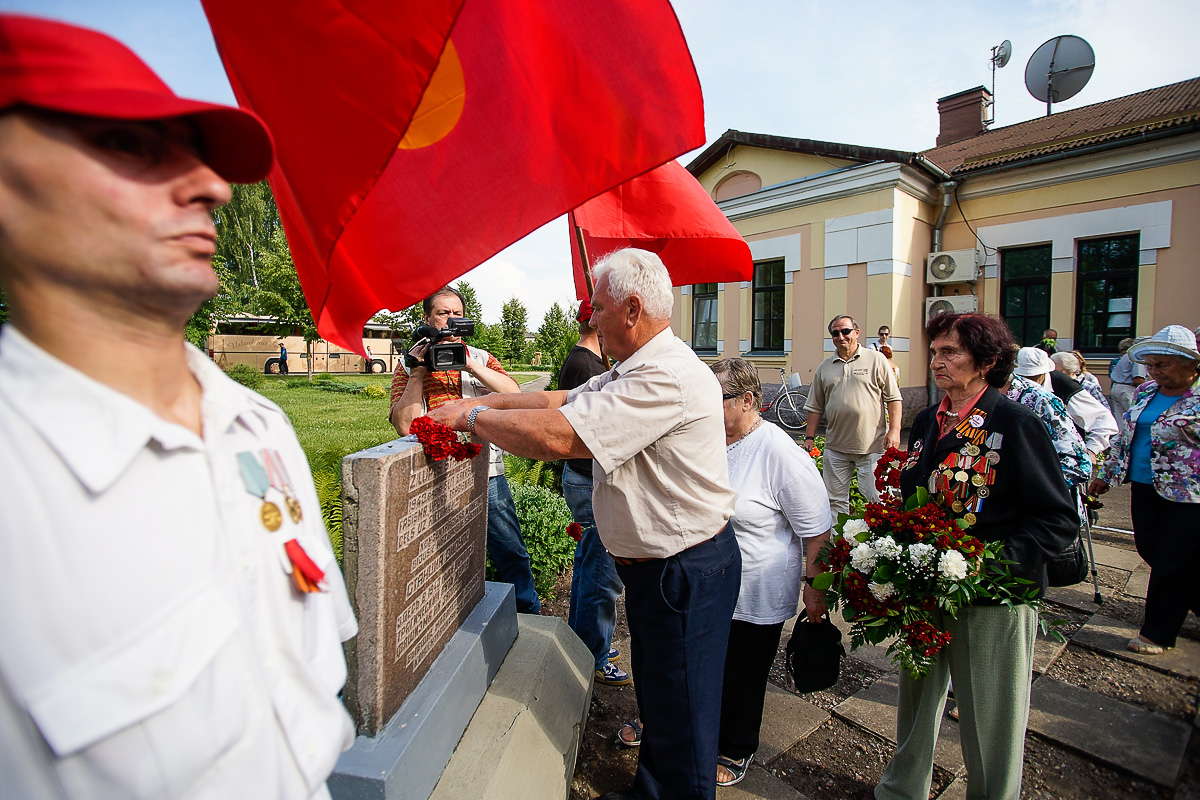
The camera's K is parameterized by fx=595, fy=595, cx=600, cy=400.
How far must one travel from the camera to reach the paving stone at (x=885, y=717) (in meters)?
2.73

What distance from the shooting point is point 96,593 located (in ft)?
2.22

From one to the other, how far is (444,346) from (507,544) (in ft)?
5.27

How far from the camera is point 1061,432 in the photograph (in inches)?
127

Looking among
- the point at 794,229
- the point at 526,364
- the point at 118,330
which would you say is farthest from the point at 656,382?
the point at 526,364

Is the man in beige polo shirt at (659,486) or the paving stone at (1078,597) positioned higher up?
the man in beige polo shirt at (659,486)

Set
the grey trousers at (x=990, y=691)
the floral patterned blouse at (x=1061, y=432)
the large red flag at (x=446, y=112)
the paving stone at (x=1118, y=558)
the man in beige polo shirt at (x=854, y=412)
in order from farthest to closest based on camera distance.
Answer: the man in beige polo shirt at (x=854, y=412)
the paving stone at (x=1118, y=558)
the floral patterned blouse at (x=1061, y=432)
the grey trousers at (x=990, y=691)
the large red flag at (x=446, y=112)

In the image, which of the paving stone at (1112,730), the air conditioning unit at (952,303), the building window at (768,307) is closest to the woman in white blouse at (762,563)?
the paving stone at (1112,730)

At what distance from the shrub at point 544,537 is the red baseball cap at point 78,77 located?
12.3 feet

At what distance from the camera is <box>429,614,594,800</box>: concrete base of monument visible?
1967mm

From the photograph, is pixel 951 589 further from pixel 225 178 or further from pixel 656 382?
pixel 225 178

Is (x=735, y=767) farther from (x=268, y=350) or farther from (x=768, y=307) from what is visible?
(x=268, y=350)

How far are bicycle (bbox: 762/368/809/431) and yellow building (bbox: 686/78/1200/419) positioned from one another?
0.84 m

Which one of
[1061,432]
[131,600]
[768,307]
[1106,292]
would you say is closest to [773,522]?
[1061,432]

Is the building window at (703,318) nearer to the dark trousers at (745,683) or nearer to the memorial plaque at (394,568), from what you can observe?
the dark trousers at (745,683)
